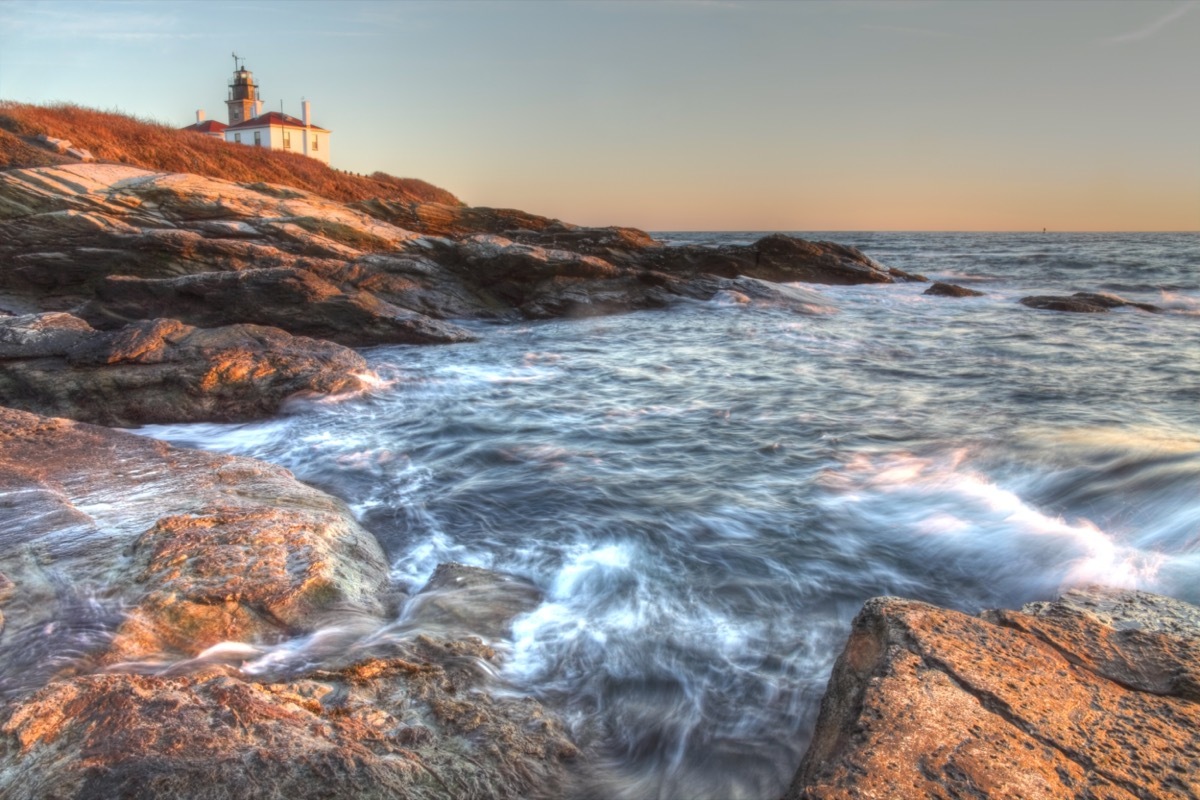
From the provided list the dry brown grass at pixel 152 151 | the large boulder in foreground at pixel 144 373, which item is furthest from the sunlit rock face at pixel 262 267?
the dry brown grass at pixel 152 151

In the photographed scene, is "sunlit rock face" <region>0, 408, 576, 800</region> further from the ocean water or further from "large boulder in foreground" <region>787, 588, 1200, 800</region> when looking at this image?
"large boulder in foreground" <region>787, 588, 1200, 800</region>

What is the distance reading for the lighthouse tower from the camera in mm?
65562

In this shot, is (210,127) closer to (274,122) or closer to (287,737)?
(274,122)

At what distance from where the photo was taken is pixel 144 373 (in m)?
8.32

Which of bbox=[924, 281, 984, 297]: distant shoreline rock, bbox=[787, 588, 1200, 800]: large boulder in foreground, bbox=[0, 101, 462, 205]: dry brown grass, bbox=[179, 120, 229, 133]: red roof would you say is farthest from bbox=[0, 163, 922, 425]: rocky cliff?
bbox=[179, 120, 229, 133]: red roof

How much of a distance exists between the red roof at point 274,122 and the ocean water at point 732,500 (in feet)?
191

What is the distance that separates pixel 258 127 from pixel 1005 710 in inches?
2787

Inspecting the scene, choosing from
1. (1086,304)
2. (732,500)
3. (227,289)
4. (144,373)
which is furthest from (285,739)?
(1086,304)

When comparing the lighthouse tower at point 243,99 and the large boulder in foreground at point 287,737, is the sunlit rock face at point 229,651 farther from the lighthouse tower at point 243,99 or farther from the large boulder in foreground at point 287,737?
the lighthouse tower at point 243,99

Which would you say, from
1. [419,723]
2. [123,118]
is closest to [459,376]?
[419,723]

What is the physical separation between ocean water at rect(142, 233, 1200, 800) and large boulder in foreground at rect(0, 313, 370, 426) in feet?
1.27

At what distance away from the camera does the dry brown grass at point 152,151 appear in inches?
846

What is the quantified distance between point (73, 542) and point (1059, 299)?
77.7 feet

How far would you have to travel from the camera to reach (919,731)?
7.67 feet
